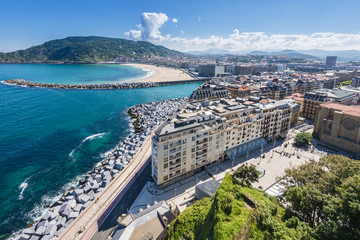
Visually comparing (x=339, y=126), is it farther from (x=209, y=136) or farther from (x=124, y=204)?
(x=124, y=204)

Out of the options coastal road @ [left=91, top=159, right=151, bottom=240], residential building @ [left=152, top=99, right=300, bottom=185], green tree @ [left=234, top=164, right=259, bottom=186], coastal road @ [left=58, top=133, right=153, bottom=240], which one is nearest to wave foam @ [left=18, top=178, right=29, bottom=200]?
coastal road @ [left=58, top=133, right=153, bottom=240]

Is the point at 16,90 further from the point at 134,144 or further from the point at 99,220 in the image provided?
the point at 99,220

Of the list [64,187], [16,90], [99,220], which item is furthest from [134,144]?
[16,90]

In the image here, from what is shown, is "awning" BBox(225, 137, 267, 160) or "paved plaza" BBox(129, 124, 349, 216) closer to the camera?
"paved plaza" BBox(129, 124, 349, 216)

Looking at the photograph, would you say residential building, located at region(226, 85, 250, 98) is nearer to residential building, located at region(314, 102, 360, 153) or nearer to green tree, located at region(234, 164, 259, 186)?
residential building, located at region(314, 102, 360, 153)

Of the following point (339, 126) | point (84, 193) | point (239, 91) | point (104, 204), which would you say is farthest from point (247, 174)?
point (239, 91)
